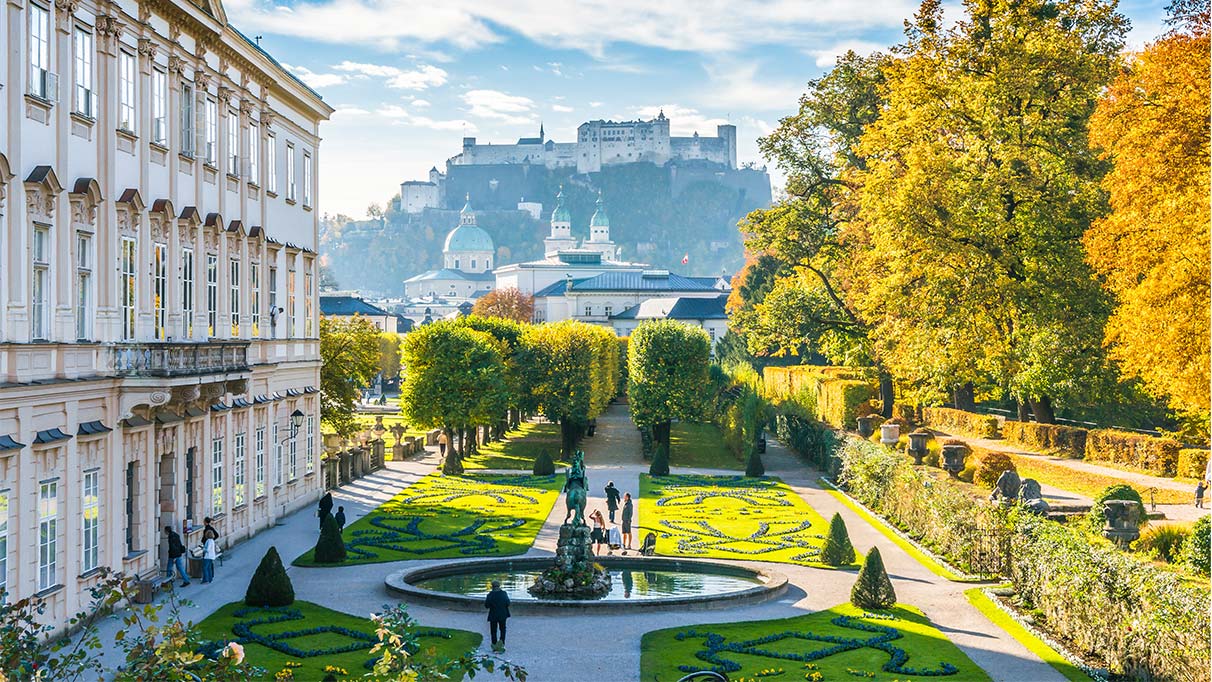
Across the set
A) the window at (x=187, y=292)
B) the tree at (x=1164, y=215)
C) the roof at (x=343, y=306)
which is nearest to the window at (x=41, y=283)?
the window at (x=187, y=292)

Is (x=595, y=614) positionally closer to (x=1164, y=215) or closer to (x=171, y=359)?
(x=171, y=359)

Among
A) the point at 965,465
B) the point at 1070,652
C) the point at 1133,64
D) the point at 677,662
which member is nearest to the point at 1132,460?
the point at 965,465

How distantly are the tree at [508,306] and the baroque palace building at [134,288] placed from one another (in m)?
114

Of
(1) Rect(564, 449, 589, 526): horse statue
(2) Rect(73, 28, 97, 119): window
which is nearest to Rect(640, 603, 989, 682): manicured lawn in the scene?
(1) Rect(564, 449, 589, 526): horse statue

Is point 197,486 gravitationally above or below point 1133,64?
below

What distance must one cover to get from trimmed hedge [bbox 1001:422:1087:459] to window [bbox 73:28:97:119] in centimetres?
3213

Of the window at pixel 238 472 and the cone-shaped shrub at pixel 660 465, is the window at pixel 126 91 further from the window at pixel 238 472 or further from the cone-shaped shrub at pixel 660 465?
the cone-shaped shrub at pixel 660 465

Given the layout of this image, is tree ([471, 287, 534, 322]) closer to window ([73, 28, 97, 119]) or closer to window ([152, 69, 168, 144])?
window ([152, 69, 168, 144])

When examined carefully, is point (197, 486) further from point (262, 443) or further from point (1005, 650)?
Answer: point (1005, 650)

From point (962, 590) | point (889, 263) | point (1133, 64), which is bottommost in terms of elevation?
point (962, 590)

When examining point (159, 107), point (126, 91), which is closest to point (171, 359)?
point (126, 91)

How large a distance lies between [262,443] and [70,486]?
1496cm

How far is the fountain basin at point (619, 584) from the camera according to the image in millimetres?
27516

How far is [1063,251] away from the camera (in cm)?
4559
